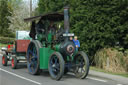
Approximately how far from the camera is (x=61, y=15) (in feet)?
37.5

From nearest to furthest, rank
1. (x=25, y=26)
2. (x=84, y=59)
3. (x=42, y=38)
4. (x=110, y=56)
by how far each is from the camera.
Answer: (x=84, y=59) < (x=42, y=38) < (x=110, y=56) < (x=25, y=26)

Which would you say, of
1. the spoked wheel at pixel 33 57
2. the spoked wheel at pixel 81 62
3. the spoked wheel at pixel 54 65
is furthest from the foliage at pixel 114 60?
the spoked wheel at pixel 33 57

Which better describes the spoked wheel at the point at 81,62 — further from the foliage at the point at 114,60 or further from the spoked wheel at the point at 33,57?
the foliage at the point at 114,60

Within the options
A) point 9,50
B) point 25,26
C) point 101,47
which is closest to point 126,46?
point 101,47

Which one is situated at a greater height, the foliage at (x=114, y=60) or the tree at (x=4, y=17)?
the tree at (x=4, y=17)

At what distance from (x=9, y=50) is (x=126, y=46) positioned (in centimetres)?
758

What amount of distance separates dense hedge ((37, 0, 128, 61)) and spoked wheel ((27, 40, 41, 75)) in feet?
12.6

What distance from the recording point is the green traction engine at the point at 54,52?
9.71m

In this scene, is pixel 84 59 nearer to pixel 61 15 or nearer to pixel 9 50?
pixel 61 15

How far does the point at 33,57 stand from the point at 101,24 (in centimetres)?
488

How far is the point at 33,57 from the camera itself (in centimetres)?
1091

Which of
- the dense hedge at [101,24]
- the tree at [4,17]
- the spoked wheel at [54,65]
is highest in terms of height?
the tree at [4,17]

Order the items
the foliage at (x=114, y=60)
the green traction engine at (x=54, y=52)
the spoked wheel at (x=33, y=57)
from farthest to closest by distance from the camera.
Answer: the foliage at (x=114, y=60) < the spoked wheel at (x=33, y=57) < the green traction engine at (x=54, y=52)

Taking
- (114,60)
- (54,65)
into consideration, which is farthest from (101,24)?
(54,65)
